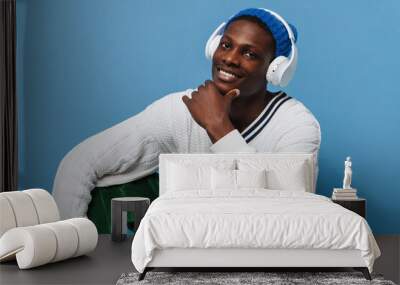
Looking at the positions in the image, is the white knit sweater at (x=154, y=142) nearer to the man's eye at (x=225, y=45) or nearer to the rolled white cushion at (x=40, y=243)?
the man's eye at (x=225, y=45)

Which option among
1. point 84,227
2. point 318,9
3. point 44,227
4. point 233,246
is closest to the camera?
point 233,246

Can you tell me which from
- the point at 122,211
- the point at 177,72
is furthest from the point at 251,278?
the point at 177,72

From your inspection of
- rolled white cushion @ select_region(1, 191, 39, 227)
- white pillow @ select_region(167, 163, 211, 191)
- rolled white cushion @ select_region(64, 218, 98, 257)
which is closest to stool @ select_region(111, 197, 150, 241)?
white pillow @ select_region(167, 163, 211, 191)

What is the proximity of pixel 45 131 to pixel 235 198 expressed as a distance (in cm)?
262

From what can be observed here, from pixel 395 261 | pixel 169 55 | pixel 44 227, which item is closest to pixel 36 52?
pixel 169 55

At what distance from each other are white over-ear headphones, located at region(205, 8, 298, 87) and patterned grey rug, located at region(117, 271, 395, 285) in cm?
245

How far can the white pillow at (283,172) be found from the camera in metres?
6.15

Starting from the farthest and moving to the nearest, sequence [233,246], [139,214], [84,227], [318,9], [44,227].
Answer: [318,9] → [139,214] → [84,227] → [44,227] → [233,246]

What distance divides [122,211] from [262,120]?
1.70 meters

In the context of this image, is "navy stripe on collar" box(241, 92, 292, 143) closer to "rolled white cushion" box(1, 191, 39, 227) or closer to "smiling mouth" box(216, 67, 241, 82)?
"smiling mouth" box(216, 67, 241, 82)

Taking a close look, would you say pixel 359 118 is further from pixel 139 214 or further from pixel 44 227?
pixel 44 227

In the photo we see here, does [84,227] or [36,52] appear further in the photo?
[36,52]

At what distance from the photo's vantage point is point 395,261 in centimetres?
555

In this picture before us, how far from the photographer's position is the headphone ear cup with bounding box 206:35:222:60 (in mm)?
6820
